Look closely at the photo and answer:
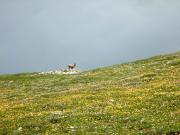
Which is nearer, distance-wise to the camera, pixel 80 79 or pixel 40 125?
pixel 40 125

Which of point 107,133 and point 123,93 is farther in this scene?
point 123,93

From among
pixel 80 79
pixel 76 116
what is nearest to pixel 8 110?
pixel 76 116

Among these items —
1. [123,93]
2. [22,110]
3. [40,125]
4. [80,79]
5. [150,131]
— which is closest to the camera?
[150,131]

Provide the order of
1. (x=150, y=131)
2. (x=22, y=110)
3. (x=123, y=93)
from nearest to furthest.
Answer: (x=150, y=131) → (x=22, y=110) → (x=123, y=93)

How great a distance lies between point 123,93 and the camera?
140 feet

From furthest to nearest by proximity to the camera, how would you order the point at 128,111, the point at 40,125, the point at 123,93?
the point at 123,93 → the point at 128,111 → the point at 40,125

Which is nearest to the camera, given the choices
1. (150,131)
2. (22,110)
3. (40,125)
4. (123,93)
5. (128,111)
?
(150,131)

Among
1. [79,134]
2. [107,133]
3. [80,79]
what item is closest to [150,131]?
[107,133]

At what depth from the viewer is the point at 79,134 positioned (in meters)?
27.3

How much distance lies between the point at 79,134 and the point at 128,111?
711 centimetres

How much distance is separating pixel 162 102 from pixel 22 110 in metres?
12.2

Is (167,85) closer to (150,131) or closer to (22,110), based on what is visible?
(22,110)

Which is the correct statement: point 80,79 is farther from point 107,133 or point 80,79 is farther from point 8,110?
point 107,133

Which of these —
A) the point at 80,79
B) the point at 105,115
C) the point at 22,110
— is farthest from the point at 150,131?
the point at 80,79
